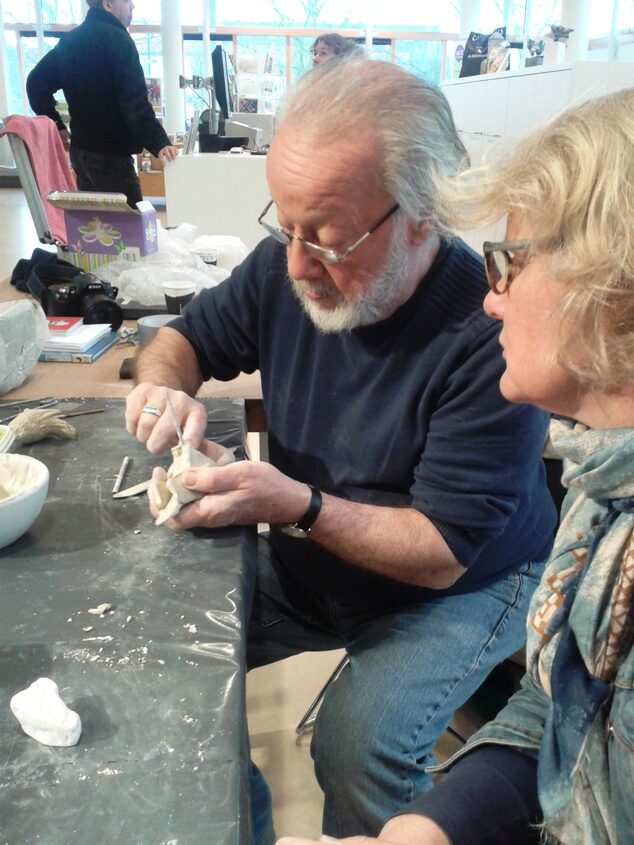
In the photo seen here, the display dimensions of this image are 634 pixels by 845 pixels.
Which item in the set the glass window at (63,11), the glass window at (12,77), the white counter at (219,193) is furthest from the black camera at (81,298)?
the glass window at (12,77)

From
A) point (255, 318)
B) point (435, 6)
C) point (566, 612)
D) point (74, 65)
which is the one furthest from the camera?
point (435, 6)

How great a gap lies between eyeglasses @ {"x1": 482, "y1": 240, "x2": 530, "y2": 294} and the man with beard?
14.8 inches

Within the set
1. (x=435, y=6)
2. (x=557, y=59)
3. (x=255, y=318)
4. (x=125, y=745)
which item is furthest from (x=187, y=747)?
(x=435, y=6)

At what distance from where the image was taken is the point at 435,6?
29.9 feet

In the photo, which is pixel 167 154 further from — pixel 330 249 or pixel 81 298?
pixel 330 249

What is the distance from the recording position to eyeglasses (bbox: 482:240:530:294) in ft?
2.41

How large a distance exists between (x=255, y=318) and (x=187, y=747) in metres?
0.96

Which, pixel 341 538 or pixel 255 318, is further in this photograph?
pixel 255 318

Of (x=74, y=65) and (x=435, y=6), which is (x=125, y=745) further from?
(x=435, y=6)

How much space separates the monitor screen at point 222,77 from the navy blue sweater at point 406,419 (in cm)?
282

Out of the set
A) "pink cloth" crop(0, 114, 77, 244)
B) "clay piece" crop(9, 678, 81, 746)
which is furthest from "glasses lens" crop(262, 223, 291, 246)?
"pink cloth" crop(0, 114, 77, 244)

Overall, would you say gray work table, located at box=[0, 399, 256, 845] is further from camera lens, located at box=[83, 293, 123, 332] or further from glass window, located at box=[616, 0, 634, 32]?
glass window, located at box=[616, 0, 634, 32]

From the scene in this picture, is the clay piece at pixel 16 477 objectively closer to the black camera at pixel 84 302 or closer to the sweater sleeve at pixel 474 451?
the sweater sleeve at pixel 474 451

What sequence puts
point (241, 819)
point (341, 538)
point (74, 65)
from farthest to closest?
point (74, 65), point (341, 538), point (241, 819)
